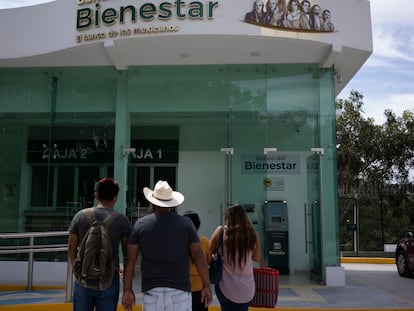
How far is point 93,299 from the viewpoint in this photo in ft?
→ 12.8

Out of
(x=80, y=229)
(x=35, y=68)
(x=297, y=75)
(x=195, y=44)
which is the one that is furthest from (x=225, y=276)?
(x=35, y=68)

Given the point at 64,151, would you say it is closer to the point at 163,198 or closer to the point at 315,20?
the point at 315,20

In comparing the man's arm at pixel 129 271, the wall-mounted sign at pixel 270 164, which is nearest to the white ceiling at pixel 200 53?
the wall-mounted sign at pixel 270 164

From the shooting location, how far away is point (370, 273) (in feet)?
40.5

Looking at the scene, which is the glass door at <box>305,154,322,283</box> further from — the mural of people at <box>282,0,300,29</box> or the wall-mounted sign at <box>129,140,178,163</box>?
the wall-mounted sign at <box>129,140,178,163</box>

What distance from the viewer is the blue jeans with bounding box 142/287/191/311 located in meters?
3.66

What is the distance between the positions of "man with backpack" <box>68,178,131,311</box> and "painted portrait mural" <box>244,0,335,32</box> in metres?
5.88

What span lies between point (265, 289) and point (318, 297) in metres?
3.81

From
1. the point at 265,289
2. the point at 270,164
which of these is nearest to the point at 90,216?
the point at 265,289

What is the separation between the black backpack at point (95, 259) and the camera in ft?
12.4

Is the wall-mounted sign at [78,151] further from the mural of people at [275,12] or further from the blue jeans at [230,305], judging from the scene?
the blue jeans at [230,305]

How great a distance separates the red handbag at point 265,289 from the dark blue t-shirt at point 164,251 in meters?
1.04

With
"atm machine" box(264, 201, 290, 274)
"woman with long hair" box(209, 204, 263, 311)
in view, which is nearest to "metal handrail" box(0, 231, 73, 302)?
"woman with long hair" box(209, 204, 263, 311)

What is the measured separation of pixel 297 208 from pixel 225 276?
24.3 feet
